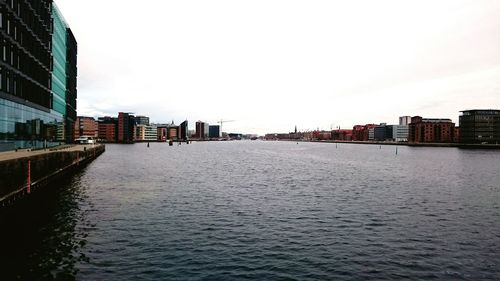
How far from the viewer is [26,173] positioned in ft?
125

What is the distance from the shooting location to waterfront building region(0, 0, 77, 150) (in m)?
57.5

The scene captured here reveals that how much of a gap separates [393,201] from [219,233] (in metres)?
23.5

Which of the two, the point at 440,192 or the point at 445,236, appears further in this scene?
the point at 440,192

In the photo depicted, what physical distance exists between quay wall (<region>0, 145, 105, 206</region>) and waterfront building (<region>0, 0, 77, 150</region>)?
9507 mm

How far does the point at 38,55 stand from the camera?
254ft

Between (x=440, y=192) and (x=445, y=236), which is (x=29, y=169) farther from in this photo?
(x=440, y=192)

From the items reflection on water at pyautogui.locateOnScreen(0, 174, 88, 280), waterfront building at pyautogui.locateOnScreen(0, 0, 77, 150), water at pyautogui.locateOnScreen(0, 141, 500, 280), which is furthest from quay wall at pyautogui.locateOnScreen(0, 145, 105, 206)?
waterfront building at pyautogui.locateOnScreen(0, 0, 77, 150)

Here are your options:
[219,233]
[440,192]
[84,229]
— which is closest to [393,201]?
[440,192]

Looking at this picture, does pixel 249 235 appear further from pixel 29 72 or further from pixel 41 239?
pixel 29 72

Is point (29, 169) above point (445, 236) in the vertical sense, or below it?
above

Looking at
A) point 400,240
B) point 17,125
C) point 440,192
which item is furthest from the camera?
point 17,125

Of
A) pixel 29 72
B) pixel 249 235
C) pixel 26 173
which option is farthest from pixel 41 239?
pixel 29 72

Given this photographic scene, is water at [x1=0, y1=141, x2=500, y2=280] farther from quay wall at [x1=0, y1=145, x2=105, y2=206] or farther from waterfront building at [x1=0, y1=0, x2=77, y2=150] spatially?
waterfront building at [x1=0, y1=0, x2=77, y2=150]

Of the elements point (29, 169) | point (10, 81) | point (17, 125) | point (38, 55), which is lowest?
point (29, 169)
